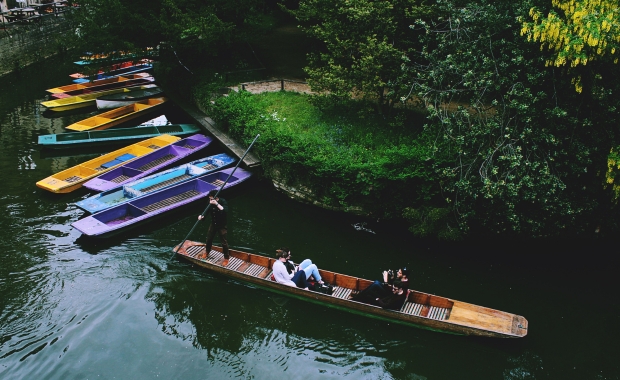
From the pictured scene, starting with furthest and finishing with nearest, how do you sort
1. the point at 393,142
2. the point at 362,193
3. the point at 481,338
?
1. the point at 393,142
2. the point at 362,193
3. the point at 481,338

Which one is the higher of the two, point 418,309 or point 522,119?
point 522,119

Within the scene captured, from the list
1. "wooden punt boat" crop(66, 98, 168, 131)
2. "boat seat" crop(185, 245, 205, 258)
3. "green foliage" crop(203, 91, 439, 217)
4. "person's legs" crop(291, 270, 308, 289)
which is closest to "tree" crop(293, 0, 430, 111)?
"green foliage" crop(203, 91, 439, 217)

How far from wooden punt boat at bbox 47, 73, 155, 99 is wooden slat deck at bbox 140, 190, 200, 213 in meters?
12.3

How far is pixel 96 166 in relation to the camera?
623 inches

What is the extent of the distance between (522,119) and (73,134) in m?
15.4

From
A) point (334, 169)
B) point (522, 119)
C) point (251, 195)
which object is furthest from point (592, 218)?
point (251, 195)

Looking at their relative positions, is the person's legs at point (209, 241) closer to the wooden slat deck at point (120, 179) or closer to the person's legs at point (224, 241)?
the person's legs at point (224, 241)

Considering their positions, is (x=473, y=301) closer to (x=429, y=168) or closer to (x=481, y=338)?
(x=481, y=338)

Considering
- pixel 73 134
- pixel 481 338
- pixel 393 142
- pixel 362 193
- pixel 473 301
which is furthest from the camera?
pixel 73 134

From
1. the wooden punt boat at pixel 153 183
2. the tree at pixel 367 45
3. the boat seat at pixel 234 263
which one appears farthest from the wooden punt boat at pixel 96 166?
the boat seat at pixel 234 263

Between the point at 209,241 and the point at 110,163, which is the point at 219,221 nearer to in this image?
the point at 209,241

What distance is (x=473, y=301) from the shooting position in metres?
10.6

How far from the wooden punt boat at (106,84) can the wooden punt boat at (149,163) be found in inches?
353

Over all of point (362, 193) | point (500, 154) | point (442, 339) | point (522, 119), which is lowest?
point (442, 339)
